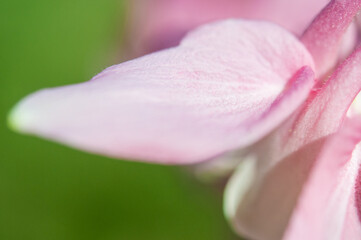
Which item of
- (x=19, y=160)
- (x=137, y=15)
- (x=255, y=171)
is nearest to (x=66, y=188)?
(x=19, y=160)

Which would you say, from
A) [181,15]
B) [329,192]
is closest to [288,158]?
[329,192]

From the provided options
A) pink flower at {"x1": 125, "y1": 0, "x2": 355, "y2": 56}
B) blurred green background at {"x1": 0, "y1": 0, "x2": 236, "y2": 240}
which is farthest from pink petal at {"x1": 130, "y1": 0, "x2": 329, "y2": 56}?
blurred green background at {"x1": 0, "y1": 0, "x2": 236, "y2": 240}

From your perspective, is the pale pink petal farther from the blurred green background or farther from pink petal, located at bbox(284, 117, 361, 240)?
the blurred green background

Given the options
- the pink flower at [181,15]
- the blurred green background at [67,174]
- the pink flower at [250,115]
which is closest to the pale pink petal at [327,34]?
the pink flower at [250,115]

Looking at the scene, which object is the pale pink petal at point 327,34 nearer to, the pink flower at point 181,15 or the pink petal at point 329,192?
the pink petal at point 329,192

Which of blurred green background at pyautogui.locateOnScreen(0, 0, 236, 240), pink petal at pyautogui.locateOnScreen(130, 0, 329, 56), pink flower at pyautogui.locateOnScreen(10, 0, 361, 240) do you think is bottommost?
blurred green background at pyautogui.locateOnScreen(0, 0, 236, 240)

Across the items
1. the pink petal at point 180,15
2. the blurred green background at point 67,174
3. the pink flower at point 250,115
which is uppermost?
the pink flower at point 250,115

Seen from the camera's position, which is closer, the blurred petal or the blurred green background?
the blurred petal
